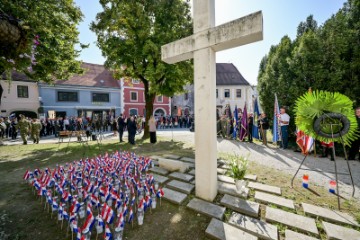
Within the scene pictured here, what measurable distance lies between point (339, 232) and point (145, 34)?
38.1 ft

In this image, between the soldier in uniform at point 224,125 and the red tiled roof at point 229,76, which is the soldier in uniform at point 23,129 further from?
the red tiled roof at point 229,76

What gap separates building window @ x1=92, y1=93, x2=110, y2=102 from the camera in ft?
89.1

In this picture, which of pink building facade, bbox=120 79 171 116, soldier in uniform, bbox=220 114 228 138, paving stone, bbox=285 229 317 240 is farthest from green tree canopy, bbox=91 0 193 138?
pink building facade, bbox=120 79 171 116

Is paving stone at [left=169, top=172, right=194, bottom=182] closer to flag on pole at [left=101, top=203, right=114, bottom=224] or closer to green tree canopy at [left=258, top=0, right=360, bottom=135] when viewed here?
flag on pole at [left=101, top=203, right=114, bottom=224]

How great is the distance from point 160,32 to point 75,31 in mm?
5718

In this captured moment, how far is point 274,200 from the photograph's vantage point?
358cm

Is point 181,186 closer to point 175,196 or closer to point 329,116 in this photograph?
point 175,196

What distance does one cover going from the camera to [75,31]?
36.9 ft

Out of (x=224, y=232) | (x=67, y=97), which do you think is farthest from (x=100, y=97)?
(x=224, y=232)

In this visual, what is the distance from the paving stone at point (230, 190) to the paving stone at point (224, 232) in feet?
3.57

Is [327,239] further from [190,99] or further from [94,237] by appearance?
[190,99]

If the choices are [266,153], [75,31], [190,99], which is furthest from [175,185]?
[190,99]

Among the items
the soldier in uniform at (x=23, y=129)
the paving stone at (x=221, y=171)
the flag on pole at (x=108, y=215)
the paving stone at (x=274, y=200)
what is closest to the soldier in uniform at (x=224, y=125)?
the paving stone at (x=221, y=171)

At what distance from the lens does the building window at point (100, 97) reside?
27153mm
